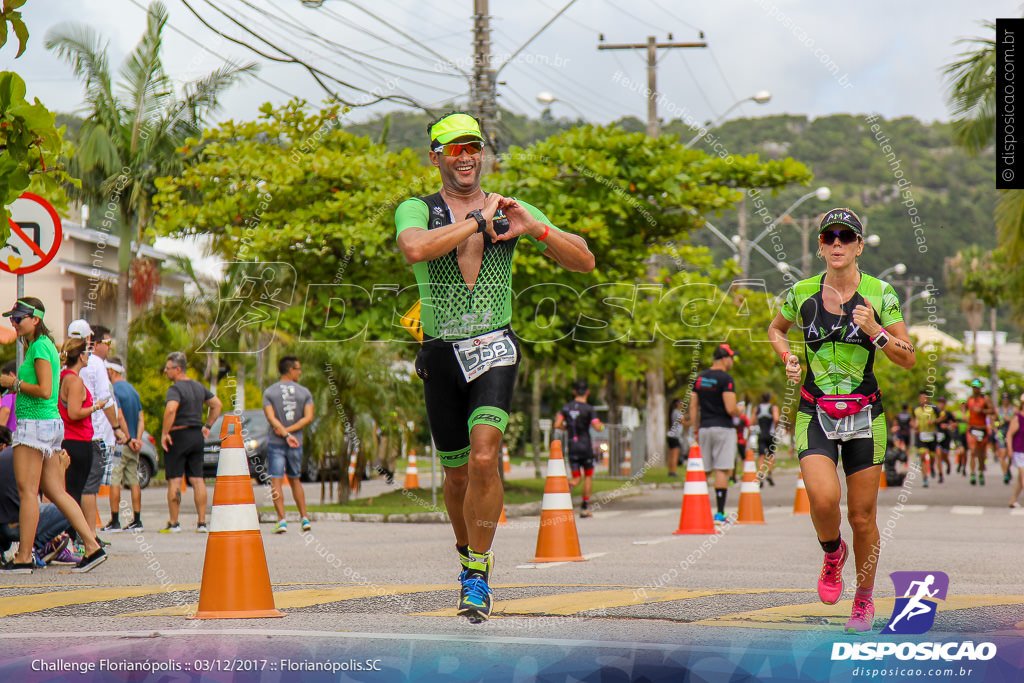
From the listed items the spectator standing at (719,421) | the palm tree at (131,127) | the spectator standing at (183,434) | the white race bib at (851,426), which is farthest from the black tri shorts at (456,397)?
the palm tree at (131,127)

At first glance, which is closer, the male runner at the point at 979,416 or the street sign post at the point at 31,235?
the street sign post at the point at 31,235

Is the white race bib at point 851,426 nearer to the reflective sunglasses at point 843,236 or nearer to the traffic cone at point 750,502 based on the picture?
the reflective sunglasses at point 843,236

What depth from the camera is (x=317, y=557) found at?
32.7 feet

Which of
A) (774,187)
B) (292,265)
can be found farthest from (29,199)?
(774,187)

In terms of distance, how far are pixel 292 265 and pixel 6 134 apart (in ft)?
37.1

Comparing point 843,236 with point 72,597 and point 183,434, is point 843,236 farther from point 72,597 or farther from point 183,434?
point 183,434

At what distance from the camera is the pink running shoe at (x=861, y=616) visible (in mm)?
5051

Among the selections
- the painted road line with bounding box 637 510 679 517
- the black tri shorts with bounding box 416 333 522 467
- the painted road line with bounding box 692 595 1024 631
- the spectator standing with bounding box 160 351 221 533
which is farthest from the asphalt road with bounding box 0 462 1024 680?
the painted road line with bounding box 637 510 679 517

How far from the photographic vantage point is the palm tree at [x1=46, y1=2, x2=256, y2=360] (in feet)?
74.9

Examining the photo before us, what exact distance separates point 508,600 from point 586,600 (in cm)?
40

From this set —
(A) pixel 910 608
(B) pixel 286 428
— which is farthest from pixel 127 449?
(A) pixel 910 608

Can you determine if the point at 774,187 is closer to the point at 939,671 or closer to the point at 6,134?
the point at 6,134

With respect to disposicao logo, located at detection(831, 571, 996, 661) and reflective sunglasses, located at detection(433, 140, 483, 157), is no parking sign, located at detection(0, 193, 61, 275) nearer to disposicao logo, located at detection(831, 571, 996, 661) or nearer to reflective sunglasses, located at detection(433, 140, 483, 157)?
reflective sunglasses, located at detection(433, 140, 483, 157)

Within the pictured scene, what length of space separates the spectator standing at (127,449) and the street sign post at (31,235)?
3.89 m
